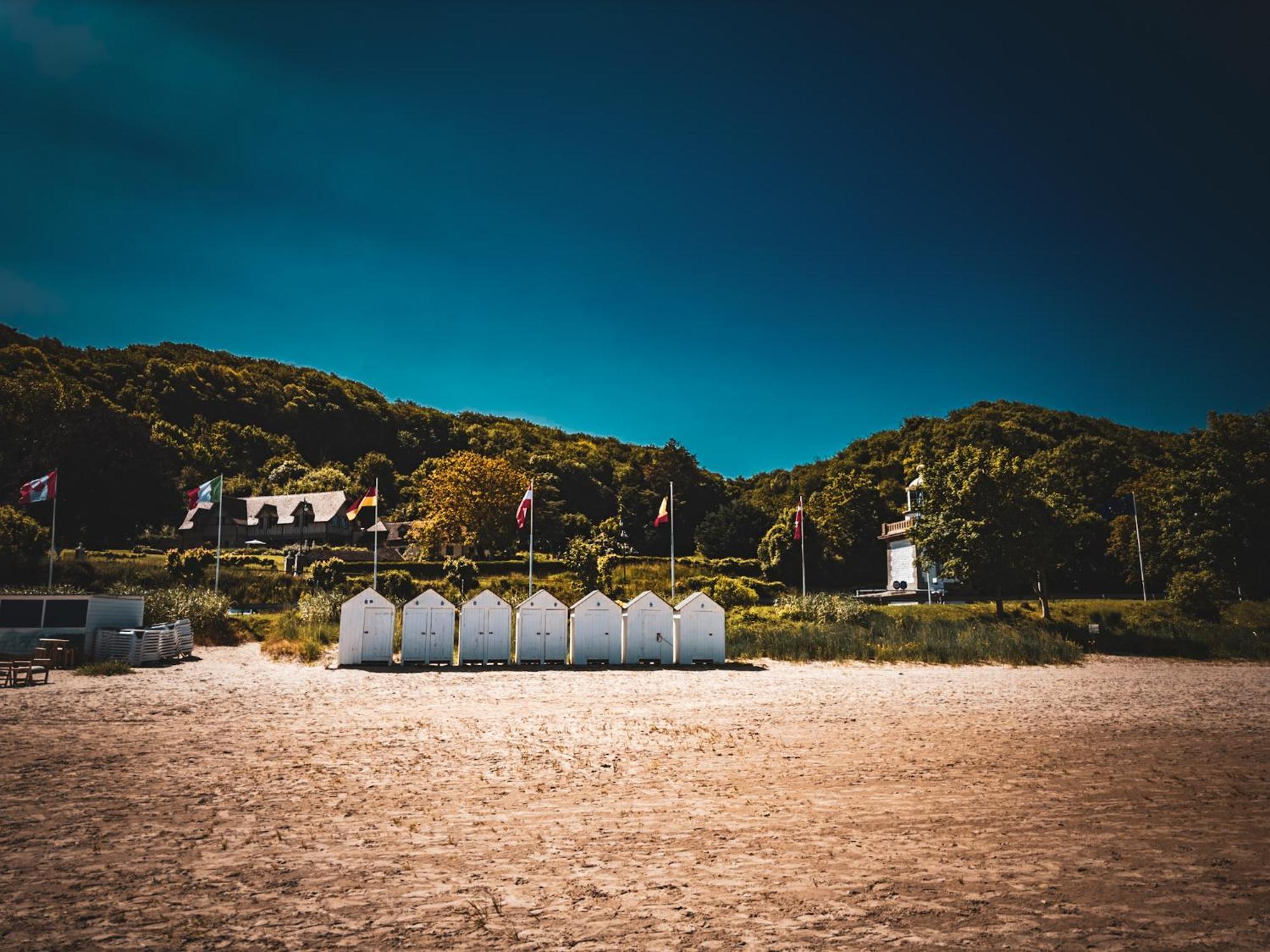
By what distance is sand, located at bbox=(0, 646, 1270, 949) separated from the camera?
581 centimetres

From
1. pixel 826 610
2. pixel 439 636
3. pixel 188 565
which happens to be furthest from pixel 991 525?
pixel 188 565

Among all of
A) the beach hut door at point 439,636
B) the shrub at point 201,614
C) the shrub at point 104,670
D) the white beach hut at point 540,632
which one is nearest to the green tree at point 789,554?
the white beach hut at point 540,632

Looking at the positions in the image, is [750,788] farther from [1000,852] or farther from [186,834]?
[186,834]

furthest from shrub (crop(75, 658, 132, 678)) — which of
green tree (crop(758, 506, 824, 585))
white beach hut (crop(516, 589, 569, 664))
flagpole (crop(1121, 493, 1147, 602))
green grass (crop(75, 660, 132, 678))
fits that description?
flagpole (crop(1121, 493, 1147, 602))

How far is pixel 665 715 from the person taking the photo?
15.9m

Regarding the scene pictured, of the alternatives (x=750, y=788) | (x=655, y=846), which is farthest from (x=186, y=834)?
(x=750, y=788)

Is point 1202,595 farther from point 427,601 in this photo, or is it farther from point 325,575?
point 325,575

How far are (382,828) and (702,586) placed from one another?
38.6 meters

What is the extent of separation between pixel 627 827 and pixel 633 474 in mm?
87605

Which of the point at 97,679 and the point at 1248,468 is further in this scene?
the point at 1248,468

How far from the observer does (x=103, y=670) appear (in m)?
21.6

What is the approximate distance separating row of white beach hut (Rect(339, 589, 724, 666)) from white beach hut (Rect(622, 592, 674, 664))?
0.02m

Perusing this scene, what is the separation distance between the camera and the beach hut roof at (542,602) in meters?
26.1

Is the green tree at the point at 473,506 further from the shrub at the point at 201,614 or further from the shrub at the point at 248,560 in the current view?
the shrub at the point at 201,614
